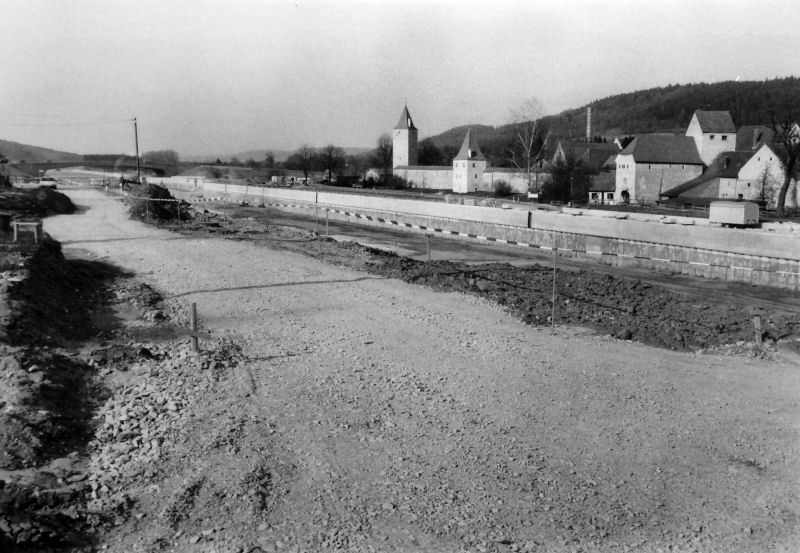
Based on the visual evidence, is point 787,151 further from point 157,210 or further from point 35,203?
point 35,203

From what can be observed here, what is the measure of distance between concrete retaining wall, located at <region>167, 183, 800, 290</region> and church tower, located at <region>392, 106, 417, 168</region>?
78.9 m

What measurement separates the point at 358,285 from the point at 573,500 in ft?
34.2

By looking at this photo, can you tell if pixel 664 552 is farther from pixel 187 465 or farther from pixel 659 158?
pixel 659 158

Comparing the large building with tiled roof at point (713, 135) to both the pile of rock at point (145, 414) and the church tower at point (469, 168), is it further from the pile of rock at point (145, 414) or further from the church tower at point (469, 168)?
the pile of rock at point (145, 414)

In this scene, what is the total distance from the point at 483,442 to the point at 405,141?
11058 cm

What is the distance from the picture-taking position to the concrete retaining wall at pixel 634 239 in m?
20.0

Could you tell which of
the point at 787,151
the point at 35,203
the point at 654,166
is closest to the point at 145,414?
the point at 35,203

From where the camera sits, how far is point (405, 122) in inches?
4555

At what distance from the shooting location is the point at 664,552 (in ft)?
18.3

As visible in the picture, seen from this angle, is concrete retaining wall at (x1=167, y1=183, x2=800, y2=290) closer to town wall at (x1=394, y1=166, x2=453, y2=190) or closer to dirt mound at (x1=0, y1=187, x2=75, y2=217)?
dirt mound at (x1=0, y1=187, x2=75, y2=217)

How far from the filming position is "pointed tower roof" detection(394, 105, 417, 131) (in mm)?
115175

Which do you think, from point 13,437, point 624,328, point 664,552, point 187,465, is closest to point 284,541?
point 187,465

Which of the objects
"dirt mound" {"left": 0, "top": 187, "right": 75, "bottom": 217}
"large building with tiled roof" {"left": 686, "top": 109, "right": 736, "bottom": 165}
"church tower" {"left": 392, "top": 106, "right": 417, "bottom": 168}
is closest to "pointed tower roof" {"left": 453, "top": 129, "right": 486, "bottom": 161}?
"church tower" {"left": 392, "top": 106, "right": 417, "bottom": 168}

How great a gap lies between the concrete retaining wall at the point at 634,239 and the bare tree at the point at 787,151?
122 ft
